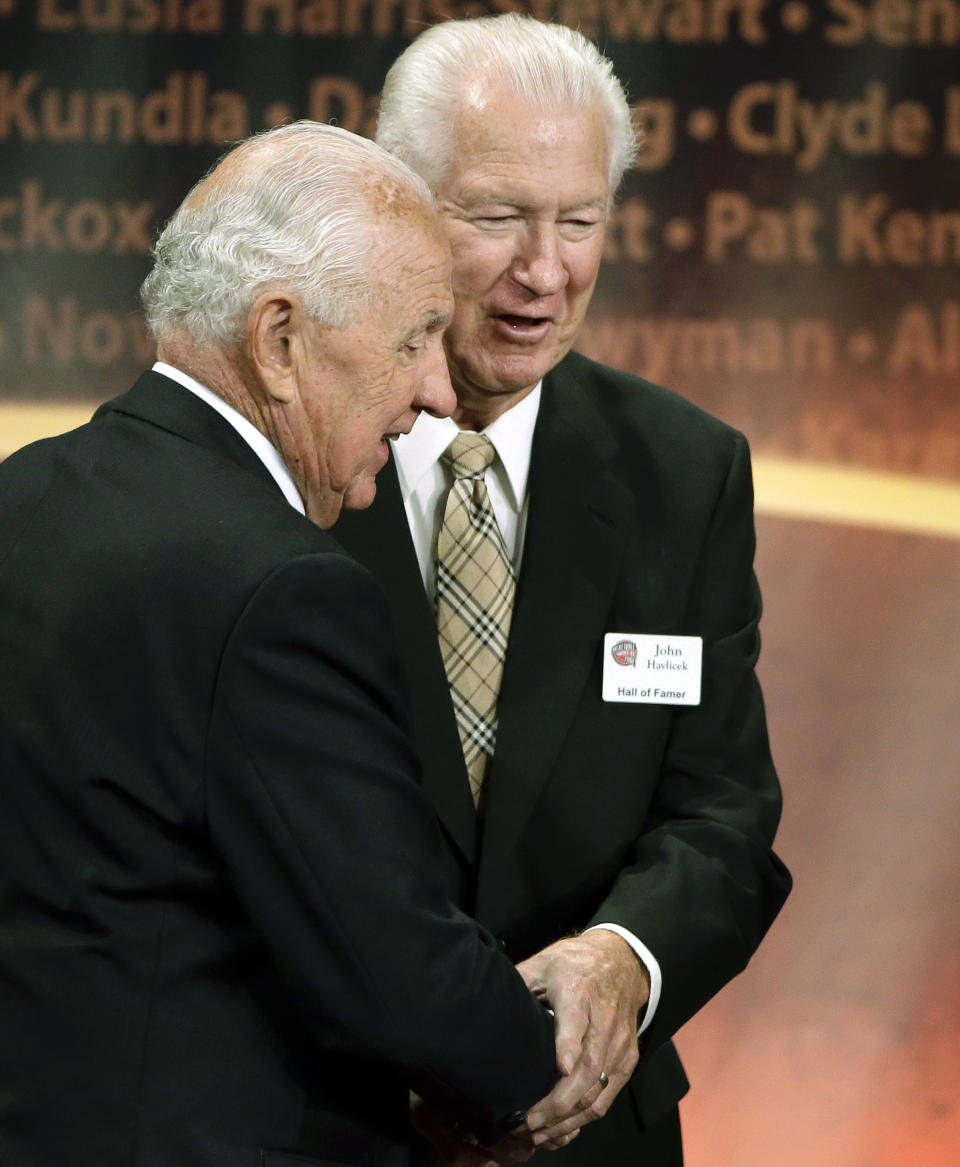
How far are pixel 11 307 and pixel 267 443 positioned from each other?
6.99ft

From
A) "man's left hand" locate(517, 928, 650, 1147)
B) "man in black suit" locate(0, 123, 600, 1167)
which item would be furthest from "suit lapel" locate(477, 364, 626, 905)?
"man in black suit" locate(0, 123, 600, 1167)

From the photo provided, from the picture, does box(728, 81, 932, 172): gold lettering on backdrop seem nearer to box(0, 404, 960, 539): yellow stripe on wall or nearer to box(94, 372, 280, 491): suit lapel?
box(0, 404, 960, 539): yellow stripe on wall

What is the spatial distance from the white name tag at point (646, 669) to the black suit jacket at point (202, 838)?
53 cm

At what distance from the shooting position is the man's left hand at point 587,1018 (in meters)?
1.59

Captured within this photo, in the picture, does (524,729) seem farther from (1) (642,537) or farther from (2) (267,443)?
(2) (267,443)

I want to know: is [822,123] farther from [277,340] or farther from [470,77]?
[277,340]

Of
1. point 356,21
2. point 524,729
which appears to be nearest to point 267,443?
point 524,729

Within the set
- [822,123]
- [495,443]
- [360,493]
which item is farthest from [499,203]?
[822,123]

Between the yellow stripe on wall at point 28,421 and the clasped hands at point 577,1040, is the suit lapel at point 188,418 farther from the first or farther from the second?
the yellow stripe on wall at point 28,421

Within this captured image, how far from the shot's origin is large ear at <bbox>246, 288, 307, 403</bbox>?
1.41 meters

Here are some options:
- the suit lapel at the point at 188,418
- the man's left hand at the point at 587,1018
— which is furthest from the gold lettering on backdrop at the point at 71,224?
the man's left hand at the point at 587,1018

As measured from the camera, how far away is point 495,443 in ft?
6.37

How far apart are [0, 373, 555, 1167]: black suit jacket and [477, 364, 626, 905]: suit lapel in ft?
1.32

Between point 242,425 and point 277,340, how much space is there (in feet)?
0.28
